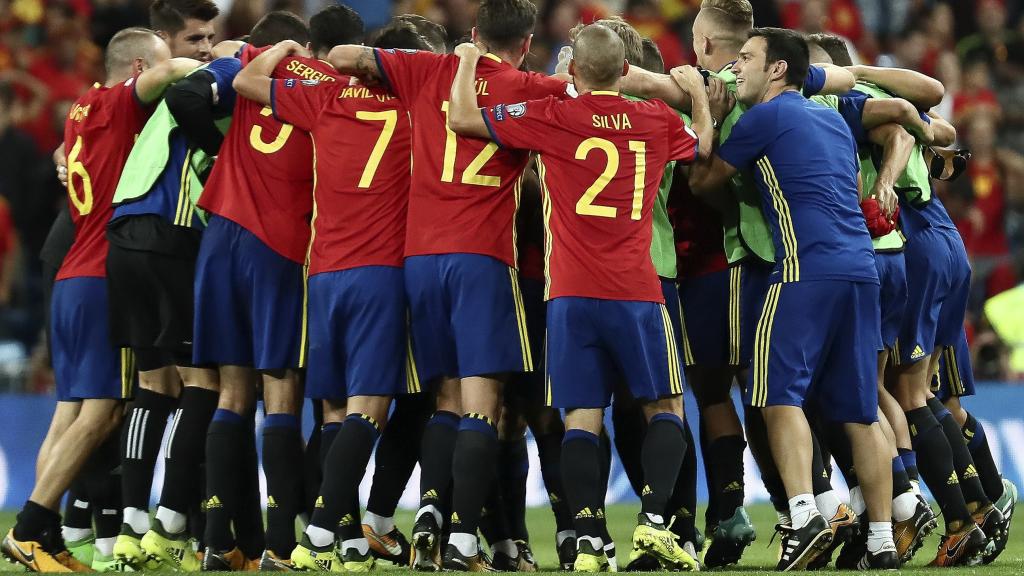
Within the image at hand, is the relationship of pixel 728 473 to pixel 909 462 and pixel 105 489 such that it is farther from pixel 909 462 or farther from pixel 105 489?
pixel 105 489

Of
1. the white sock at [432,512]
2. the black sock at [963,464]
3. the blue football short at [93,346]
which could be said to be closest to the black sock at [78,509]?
the blue football short at [93,346]

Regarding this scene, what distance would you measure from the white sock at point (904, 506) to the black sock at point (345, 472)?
2511 millimetres

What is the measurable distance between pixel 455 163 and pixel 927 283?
2.59 m

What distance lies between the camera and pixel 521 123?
263 inches

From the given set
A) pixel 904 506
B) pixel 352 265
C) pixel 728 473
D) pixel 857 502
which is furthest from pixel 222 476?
pixel 904 506

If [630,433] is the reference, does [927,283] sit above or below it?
above

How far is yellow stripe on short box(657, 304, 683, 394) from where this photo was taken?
6613mm

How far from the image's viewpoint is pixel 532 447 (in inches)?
461

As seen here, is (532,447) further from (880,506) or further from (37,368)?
(880,506)

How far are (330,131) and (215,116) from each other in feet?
2.23

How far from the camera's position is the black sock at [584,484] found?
21.1 ft

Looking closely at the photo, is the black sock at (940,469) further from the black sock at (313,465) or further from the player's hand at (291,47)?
the player's hand at (291,47)

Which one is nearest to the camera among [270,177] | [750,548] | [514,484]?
[270,177]

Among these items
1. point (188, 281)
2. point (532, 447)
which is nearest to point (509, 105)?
point (188, 281)
